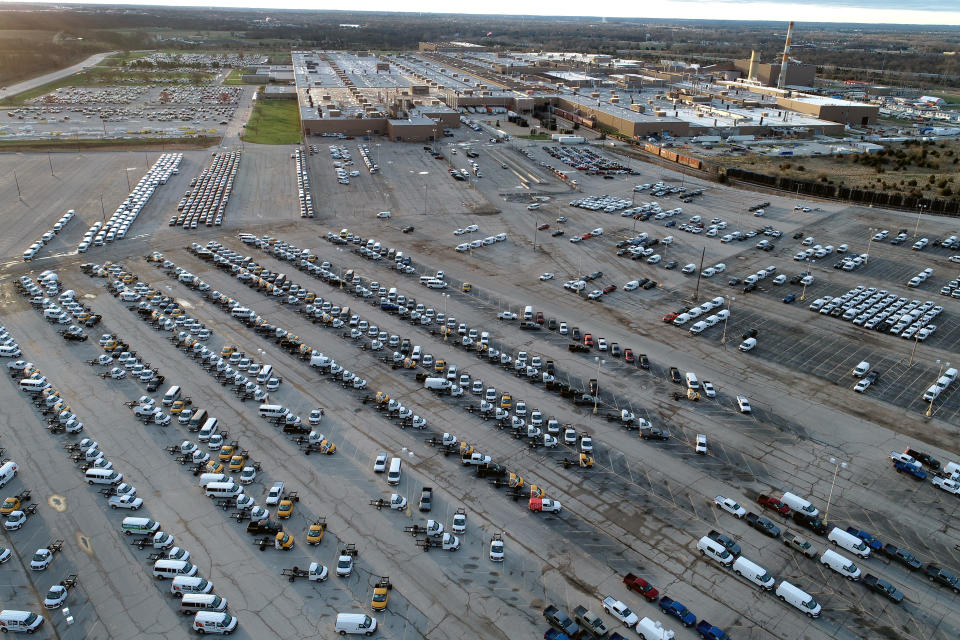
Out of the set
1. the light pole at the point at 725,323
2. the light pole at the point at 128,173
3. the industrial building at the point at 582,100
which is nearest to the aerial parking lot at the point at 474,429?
the light pole at the point at 725,323

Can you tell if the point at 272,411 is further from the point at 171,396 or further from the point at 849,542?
the point at 849,542

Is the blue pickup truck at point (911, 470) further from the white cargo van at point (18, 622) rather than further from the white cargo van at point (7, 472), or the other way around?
the white cargo van at point (7, 472)

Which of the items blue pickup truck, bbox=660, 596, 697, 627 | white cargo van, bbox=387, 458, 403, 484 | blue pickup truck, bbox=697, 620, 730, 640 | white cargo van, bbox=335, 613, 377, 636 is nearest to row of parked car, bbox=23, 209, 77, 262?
white cargo van, bbox=387, 458, 403, 484

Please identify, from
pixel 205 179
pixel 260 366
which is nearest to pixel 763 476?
pixel 260 366

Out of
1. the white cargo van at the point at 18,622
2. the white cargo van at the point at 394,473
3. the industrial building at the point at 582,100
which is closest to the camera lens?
the white cargo van at the point at 18,622

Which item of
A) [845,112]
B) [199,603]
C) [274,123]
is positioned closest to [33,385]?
[199,603]

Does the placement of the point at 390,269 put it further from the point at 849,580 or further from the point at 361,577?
the point at 849,580

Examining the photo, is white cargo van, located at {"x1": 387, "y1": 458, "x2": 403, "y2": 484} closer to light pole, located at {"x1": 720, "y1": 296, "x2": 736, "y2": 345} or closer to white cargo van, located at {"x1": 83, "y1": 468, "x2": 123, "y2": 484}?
white cargo van, located at {"x1": 83, "y1": 468, "x2": 123, "y2": 484}
